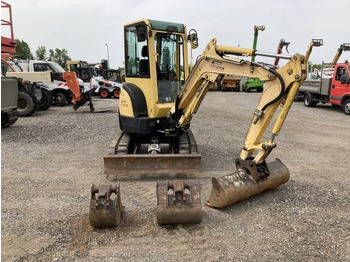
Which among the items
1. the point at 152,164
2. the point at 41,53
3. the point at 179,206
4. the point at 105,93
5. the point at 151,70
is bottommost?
the point at 179,206

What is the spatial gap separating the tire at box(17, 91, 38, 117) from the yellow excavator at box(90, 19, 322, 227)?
6922 mm

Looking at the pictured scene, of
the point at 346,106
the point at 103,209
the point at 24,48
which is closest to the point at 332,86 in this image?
the point at 346,106

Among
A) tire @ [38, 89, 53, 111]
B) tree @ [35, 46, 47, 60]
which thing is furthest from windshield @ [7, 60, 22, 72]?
tree @ [35, 46, 47, 60]

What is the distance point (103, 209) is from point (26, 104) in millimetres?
9838

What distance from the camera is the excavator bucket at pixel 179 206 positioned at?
3760 mm

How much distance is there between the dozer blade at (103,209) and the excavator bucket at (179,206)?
1.61 ft

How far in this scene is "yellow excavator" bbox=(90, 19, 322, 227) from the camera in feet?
12.6

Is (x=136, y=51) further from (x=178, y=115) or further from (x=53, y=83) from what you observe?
(x=53, y=83)

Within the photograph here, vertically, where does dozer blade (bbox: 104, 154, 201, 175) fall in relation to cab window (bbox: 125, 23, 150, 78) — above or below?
below

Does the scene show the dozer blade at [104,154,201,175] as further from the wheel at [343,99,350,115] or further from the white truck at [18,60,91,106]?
the wheel at [343,99,350,115]

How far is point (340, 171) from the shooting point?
20.0 ft

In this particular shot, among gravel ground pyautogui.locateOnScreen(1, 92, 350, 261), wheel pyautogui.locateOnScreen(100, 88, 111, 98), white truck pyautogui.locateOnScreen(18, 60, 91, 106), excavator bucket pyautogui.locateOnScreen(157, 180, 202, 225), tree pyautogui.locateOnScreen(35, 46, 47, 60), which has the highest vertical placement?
tree pyautogui.locateOnScreen(35, 46, 47, 60)

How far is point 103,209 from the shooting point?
3.66 m

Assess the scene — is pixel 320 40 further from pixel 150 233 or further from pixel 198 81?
pixel 150 233
